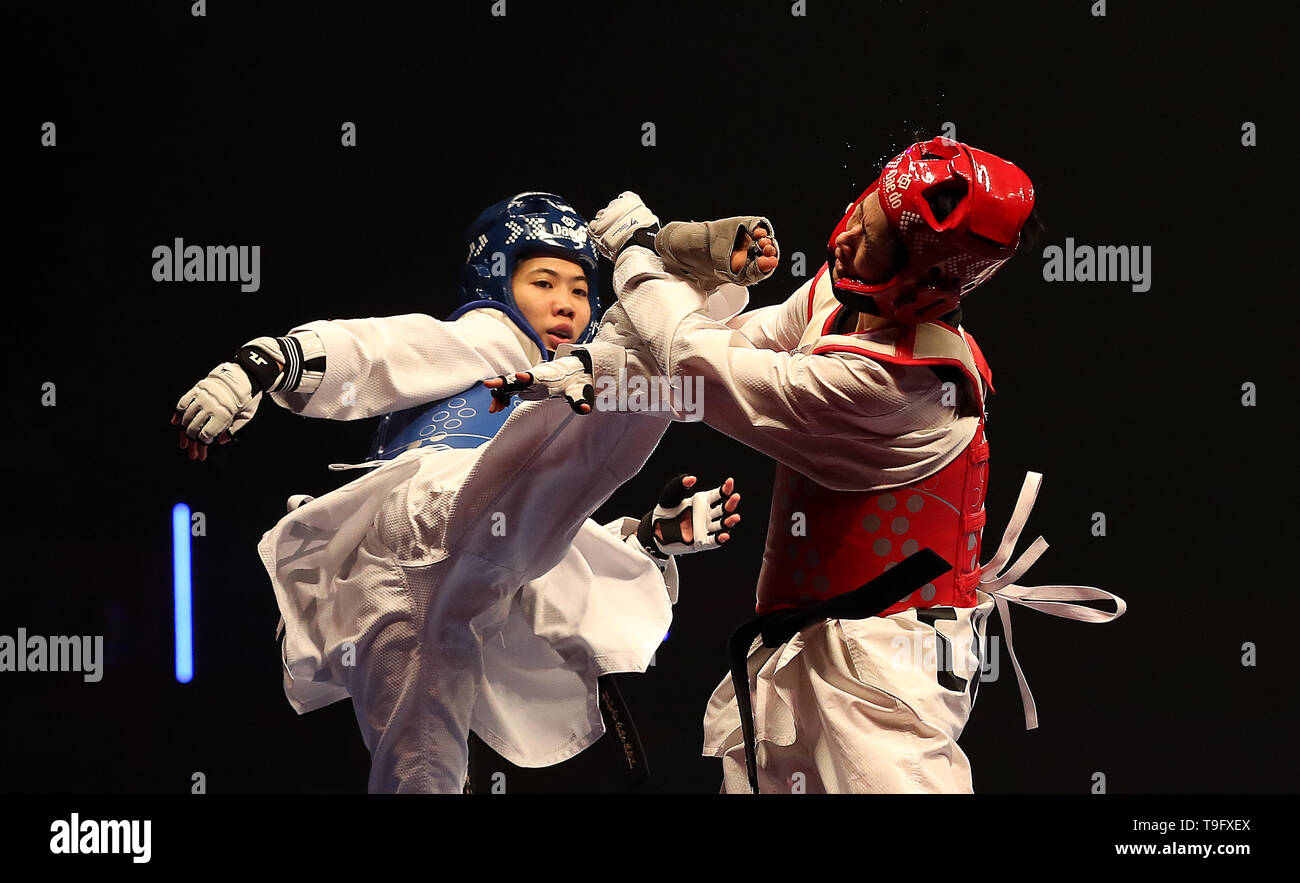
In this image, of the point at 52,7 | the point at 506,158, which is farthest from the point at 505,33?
the point at 52,7

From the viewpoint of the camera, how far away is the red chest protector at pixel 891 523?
1.85 metres

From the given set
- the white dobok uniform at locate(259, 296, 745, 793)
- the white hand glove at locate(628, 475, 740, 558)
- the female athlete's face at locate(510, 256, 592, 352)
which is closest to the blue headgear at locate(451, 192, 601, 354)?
the female athlete's face at locate(510, 256, 592, 352)

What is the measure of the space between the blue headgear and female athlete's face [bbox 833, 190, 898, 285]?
90 cm

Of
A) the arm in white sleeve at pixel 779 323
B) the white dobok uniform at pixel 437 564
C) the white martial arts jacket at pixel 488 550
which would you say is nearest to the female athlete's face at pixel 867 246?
the arm in white sleeve at pixel 779 323

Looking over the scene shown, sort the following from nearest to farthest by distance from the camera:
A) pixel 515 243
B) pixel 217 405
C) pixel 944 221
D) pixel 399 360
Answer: pixel 944 221 < pixel 217 405 < pixel 399 360 < pixel 515 243

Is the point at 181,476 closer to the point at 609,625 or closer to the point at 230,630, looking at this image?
the point at 230,630

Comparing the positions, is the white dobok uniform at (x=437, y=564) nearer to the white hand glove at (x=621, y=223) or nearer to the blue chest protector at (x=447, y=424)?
the blue chest protector at (x=447, y=424)

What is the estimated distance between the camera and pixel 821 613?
186cm

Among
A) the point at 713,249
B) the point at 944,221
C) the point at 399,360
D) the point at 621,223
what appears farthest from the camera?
the point at 399,360

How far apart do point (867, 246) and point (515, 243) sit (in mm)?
1014

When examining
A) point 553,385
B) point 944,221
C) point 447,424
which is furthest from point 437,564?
point 944,221

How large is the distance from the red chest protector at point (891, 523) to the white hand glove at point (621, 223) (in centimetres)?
29

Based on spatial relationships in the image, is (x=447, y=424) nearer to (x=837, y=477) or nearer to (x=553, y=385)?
(x=553, y=385)

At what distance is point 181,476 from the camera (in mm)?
2781
